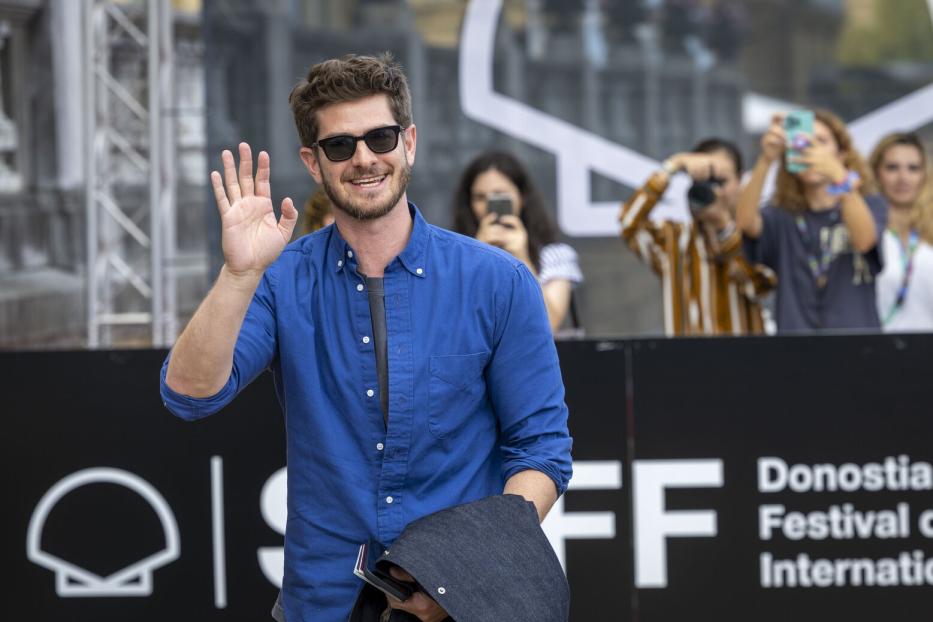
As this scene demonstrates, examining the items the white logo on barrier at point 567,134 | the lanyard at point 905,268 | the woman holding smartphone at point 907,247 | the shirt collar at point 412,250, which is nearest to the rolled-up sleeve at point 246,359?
the shirt collar at point 412,250

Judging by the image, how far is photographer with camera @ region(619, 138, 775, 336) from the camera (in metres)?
5.06

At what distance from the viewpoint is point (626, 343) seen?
4.30 meters

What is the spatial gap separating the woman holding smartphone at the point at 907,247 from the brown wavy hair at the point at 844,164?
0.80ft

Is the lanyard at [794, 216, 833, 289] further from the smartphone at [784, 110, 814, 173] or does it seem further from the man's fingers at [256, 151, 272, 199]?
the man's fingers at [256, 151, 272, 199]

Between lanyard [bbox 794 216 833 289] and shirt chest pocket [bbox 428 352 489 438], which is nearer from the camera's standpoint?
shirt chest pocket [bbox 428 352 489 438]

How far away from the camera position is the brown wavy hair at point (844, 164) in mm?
5073

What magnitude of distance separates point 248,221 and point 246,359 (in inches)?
10.0

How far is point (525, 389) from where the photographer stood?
2.38 m

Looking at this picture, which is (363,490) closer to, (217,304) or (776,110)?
(217,304)

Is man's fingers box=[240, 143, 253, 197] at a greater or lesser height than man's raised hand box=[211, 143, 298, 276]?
greater

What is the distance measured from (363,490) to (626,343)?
2.07 meters

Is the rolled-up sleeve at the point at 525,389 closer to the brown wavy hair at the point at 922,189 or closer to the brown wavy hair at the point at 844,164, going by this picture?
the brown wavy hair at the point at 844,164

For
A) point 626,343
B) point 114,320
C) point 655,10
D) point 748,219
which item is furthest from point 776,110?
point 114,320

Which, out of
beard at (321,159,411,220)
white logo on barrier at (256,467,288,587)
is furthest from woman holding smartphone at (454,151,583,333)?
beard at (321,159,411,220)
